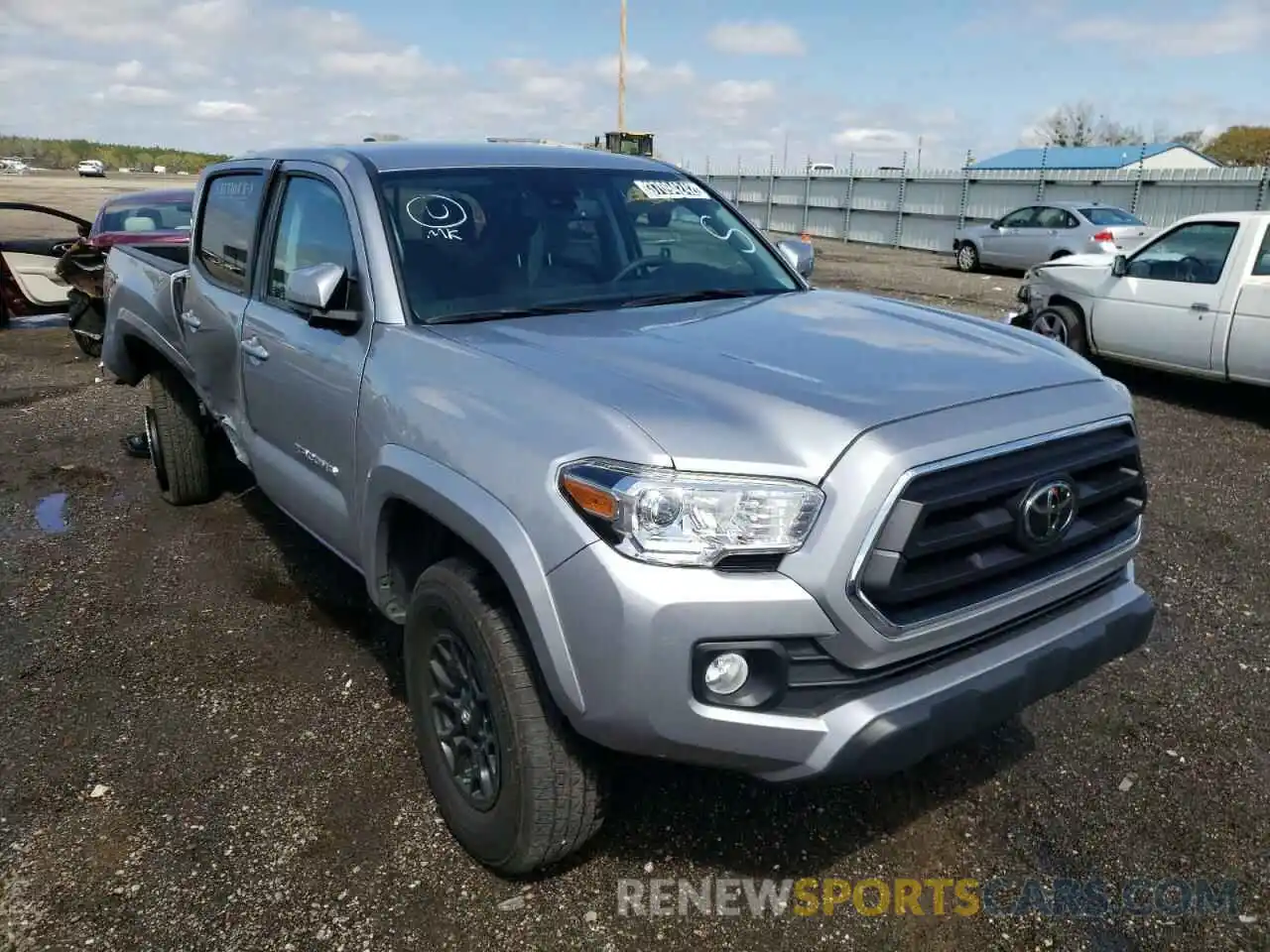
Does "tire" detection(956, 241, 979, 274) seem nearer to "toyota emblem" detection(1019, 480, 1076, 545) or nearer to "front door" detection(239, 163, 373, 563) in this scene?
"front door" detection(239, 163, 373, 563)

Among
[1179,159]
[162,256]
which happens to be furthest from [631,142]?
[1179,159]

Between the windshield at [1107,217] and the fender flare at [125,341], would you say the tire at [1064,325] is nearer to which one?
the fender flare at [125,341]

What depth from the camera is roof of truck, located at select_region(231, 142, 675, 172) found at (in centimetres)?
342

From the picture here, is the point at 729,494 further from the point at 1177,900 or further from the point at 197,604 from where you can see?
the point at 197,604

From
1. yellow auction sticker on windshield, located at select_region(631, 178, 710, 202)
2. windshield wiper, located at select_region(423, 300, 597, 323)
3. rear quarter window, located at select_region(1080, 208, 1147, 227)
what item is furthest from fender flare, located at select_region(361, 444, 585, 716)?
rear quarter window, located at select_region(1080, 208, 1147, 227)

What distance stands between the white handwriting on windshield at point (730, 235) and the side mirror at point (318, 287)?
1.49m

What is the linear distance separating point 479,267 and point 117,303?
140 inches

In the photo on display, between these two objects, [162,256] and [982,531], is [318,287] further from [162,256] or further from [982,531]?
[162,256]

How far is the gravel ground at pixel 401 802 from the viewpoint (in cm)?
250

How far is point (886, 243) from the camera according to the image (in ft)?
94.6

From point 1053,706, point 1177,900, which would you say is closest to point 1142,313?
point 1053,706

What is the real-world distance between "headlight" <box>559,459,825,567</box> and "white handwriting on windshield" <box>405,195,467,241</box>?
1.49 metres

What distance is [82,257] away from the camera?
970cm

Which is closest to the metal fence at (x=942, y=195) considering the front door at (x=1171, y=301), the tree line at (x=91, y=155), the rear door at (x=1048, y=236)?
the rear door at (x=1048, y=236)
